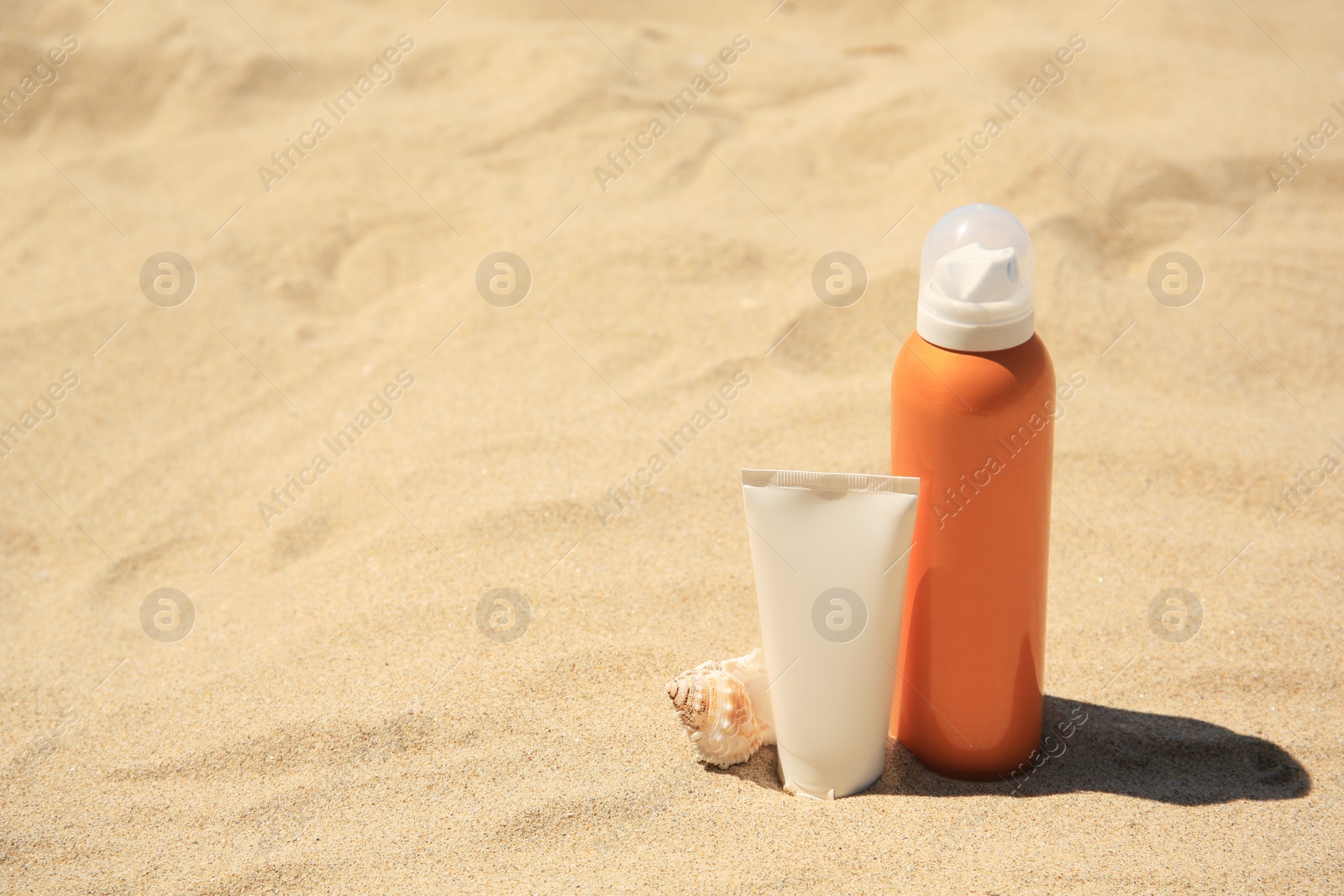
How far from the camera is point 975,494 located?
5.86 feet

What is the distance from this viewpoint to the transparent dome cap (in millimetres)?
1690

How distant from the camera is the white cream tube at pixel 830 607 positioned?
1.75m

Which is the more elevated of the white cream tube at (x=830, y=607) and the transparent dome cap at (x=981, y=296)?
the transparent dome cap at (x=981, y=296)

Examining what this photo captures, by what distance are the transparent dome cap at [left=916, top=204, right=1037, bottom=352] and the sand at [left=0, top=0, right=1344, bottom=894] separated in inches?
33.4

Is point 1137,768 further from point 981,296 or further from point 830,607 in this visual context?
point 981,296

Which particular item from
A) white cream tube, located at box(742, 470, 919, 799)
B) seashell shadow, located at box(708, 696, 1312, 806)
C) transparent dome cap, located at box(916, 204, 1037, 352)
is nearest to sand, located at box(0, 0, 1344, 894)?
seashell shadow, located at box(708, 696, 1312, 806)

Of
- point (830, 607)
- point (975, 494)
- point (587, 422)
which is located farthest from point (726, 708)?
point (587, 422)

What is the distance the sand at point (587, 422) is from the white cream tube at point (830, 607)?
0.39ft

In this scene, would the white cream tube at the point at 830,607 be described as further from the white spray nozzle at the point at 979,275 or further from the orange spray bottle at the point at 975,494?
the white spray nozzle at the point at 979,275

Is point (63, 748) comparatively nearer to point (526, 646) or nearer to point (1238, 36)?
point (526, 646)

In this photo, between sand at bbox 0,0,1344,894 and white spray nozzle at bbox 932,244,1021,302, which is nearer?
white spray nozzle at bbox 932,244,1021,302

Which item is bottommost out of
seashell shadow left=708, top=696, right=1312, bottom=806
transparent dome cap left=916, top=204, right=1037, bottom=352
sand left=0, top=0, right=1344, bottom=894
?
seashell shadow left=708, top=696, right=1312, bottom=806

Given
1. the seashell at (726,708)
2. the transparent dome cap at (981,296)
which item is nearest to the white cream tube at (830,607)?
the seashell at (726,708)

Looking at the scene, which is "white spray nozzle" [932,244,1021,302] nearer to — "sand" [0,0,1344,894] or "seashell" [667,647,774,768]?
"seashell" [667,647,774,768]
